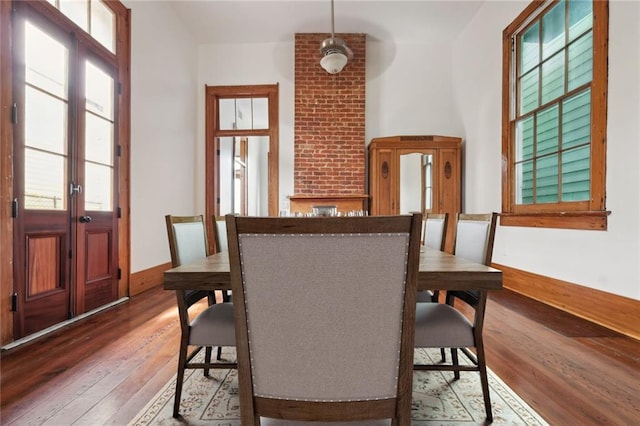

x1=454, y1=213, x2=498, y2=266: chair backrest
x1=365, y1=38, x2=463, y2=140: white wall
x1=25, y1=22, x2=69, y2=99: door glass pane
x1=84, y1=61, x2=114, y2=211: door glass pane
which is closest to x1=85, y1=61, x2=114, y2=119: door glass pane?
x1=84, y1=61, x2=114, y2=211: door glass pane

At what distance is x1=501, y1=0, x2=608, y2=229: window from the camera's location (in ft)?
7.72

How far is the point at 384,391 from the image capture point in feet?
2.39

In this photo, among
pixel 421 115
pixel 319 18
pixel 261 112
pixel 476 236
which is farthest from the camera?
pixel 261 112

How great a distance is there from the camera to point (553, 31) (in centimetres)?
289

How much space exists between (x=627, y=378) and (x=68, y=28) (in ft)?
14.3

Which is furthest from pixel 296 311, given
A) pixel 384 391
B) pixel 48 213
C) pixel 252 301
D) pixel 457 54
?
pixel 457 54

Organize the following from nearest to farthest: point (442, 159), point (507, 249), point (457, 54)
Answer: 1. point (507, 249)
2. point (442, 159)
3. point (457, 54)

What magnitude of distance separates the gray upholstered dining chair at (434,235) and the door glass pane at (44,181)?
267cm

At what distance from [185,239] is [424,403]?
1.38m

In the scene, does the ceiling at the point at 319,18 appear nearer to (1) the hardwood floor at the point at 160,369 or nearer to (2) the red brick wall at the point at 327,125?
(2) the red brick wall at the point at 327,125

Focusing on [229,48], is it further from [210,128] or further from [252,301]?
[252,301]

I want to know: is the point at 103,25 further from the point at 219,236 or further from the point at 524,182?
the point at 524,182

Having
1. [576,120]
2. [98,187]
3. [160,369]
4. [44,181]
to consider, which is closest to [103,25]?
[98,187]

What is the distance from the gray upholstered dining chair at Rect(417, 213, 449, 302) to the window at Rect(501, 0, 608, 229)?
135cm
